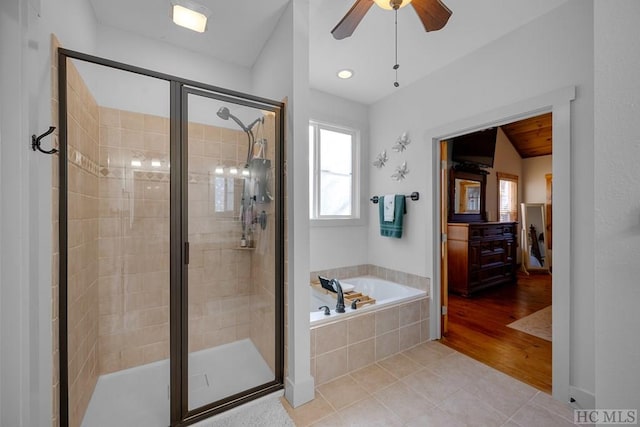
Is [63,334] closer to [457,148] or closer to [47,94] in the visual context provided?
[47,94]

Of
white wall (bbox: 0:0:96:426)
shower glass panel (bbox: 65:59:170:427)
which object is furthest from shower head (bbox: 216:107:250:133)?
white wall (bbox: 0:0:96:426)

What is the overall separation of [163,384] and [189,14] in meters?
2.52

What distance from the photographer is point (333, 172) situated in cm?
328

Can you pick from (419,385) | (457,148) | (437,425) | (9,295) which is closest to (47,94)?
(9,295)

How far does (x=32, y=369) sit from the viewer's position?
1.07 m

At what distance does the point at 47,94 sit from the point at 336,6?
1752 millimetres

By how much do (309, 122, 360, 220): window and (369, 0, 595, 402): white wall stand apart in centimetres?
37

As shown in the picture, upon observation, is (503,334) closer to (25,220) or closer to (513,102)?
(513,102)

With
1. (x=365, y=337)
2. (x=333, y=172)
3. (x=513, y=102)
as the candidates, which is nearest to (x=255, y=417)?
(x=365, y=337)

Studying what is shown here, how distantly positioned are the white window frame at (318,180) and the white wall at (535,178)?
4.75 metres

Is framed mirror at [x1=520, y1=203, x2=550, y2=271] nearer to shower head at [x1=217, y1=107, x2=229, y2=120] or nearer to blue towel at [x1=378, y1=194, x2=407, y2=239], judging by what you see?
blue towel at [x1=378, y1=194, x2=407, y2=239]

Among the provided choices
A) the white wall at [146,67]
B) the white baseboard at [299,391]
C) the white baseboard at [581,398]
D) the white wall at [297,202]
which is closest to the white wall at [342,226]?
the white wall at [146,67]

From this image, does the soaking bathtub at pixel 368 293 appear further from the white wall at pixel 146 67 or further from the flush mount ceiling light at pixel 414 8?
the flush mount ceiling light at pixel 414 8

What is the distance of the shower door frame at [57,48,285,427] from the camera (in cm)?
126
